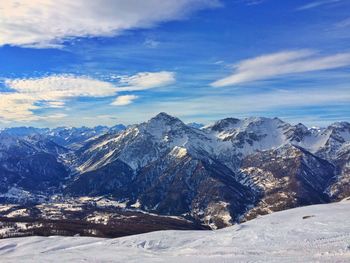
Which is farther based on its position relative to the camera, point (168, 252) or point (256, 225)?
point (256, 225)

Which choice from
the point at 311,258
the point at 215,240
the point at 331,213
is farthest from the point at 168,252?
the point at 331,213

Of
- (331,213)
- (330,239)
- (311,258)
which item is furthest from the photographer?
(331,213)

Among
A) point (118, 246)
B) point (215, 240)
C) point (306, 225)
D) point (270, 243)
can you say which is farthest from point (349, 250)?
point (118, 246)

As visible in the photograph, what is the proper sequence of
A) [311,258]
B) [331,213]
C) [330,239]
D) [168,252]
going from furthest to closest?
1. [331,213]
2. [168,252]
3. [330,239]
4. [311,258]

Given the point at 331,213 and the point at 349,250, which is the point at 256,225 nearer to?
the point at 331,213

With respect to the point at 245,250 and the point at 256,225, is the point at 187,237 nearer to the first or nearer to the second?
the point at 256,225

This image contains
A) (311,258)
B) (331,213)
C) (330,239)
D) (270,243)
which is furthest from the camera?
(331,213)
